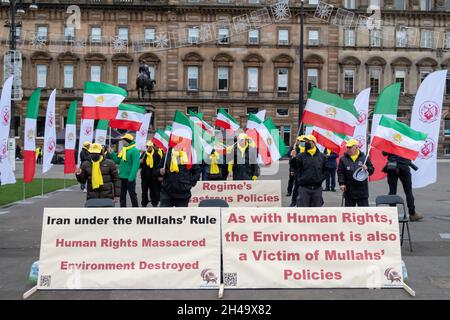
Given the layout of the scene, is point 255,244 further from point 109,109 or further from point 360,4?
point 360,4

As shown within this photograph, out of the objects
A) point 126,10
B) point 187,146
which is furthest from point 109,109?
point 126,10

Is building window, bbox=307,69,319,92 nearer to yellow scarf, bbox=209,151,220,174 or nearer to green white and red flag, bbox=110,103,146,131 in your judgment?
yellow scarf, bbox=209,151,220,174

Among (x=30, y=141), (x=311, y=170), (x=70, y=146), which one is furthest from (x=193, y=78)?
(x=311, y=170)

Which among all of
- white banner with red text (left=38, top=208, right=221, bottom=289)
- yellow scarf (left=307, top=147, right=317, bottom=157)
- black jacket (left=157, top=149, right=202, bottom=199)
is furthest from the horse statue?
white banner with red text (left=38, top=208, right=221, bottom=289)

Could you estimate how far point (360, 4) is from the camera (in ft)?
206

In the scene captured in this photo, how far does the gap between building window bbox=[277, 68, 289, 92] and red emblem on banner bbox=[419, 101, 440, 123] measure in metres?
50.6

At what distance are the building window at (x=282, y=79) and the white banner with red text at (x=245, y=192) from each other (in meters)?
49.9

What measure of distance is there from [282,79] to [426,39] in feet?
48.4

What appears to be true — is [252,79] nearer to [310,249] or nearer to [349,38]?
[349,38]

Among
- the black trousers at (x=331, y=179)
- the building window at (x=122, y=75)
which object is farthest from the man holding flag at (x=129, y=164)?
the building window at (x=122, y=75)

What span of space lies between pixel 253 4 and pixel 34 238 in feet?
173

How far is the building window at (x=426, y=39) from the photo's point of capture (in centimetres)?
6065

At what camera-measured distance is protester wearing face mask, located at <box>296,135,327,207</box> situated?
456 inches

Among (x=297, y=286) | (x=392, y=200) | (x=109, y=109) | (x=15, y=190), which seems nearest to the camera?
(x=297, y=286)
